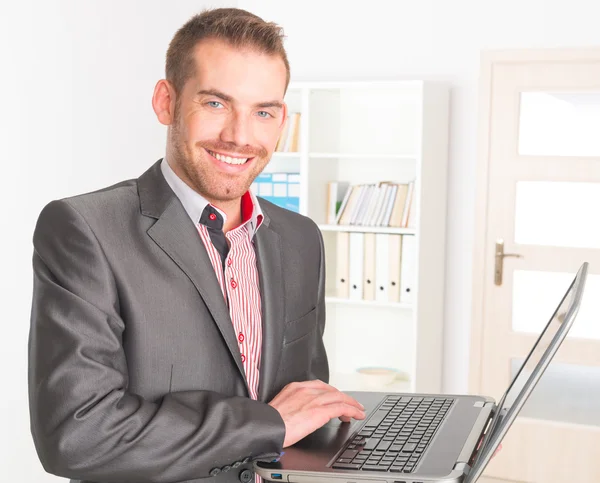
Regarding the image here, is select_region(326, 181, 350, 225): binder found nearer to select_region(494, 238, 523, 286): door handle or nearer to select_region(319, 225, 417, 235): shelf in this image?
select_region(319, 225, 417, 235): shelf

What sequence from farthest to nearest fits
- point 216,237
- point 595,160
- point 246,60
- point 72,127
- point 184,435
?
point 595,160 < point 72,127 < point 216,237 < point 246,60 < point 184,435

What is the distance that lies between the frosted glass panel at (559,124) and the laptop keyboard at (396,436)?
10.1 feet

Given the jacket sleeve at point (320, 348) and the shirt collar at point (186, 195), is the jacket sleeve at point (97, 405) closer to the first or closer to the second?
the shirt collar at point (186, 195)

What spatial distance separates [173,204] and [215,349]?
256 millimetres

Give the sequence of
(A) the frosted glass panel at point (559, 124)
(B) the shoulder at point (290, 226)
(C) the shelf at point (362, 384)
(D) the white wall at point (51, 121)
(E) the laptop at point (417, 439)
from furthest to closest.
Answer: (C) the shelf at point (362, 384) → (A) the frosted glass panel at point (559, 124) → (D) the white wall at point (51, 121) → (B) the shoulder at point (290, 226) → (E) the laptop at point (417, 439)

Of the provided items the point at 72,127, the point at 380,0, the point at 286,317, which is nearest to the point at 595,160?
the point at 380,0

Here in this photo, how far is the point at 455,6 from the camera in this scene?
182 inches

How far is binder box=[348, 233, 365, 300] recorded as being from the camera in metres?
4.64

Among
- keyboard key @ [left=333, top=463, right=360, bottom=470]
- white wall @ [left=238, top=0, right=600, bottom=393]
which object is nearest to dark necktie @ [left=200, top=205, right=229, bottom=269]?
keyboard key @ [left=333, top=463, right=360, bottom=470]

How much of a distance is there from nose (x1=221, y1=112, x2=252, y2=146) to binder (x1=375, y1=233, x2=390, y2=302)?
3.27 meters

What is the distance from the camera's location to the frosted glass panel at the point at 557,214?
4.40 m

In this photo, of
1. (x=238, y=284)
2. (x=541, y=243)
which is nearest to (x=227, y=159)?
(x=238, y=284)

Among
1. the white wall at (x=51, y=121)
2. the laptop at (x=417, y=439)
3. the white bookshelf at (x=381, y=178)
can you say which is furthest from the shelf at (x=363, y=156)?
the laptop at (x=417, y=439)

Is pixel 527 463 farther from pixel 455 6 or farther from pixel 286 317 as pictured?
pixel 286 317
